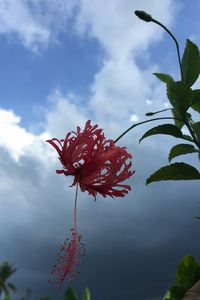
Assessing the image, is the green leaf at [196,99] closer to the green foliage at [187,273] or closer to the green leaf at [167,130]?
the green leaf at [167,130]

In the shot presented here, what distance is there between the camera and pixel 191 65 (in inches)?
114

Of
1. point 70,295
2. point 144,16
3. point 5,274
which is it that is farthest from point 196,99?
point 5,274

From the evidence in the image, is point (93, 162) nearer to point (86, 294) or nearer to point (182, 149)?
point (182, 149)

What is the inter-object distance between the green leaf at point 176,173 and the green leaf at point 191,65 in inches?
21.7

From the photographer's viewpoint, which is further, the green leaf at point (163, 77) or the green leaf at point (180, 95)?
the green leaf at point (163, 77)

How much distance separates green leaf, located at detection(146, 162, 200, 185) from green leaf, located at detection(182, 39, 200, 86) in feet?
1.81

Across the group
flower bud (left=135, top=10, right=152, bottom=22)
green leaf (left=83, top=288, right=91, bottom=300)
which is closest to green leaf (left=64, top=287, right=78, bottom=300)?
green leaf (left=83, top=288, right=91, bottom=300)

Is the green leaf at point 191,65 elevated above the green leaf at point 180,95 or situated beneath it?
elevated above

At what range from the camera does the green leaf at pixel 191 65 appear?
9.48 ft

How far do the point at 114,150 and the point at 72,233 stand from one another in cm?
58

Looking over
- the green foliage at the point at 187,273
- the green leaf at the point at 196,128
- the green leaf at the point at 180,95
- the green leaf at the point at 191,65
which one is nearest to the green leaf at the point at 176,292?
the green foliage at the point at 187,273

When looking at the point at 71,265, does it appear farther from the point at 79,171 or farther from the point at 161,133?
the point at 161,133

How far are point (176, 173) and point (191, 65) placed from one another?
2.26 ft

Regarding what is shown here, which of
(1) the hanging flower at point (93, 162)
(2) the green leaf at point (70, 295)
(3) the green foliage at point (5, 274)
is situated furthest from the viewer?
(3) the green foliage at point (5, 274)
